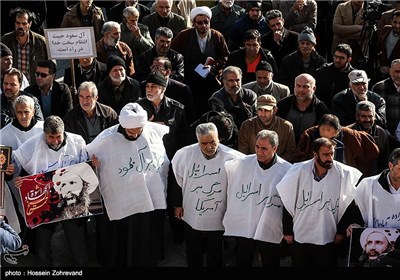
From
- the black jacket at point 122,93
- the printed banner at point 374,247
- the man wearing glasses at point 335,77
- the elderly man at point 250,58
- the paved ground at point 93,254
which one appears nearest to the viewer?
the printed banner at point 374,247

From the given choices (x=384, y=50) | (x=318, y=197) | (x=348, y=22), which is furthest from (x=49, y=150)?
(x=348, y=22)

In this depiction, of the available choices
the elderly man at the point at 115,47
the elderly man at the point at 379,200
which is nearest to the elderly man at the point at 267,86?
the elderly man at the point at 115,47

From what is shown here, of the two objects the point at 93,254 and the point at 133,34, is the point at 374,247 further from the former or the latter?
the point at 133,34

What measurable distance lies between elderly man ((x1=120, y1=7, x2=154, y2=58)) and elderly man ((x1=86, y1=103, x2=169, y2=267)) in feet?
9.34

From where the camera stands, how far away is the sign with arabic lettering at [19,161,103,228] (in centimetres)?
775

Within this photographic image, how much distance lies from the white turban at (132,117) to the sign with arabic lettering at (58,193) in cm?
51

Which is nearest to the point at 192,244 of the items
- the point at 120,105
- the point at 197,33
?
the point at 120,105

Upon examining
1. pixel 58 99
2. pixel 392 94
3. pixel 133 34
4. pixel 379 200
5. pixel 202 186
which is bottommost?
pixel 379 200

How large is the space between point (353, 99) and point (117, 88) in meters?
2.47

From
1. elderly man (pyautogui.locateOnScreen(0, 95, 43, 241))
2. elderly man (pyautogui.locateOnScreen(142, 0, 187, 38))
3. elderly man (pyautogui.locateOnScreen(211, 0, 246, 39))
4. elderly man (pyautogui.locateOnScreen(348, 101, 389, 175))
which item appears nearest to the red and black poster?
elderly man (pyautogui.locateOnScreen(0, 95, 43, 241))

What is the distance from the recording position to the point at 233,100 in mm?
8875

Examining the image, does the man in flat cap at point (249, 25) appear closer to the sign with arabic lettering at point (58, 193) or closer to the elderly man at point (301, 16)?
the elderly man at point (301, 16)

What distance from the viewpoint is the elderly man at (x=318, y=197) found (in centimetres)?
731

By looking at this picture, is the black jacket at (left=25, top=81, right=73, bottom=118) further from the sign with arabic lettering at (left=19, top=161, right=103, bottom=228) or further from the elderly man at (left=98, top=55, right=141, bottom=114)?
the sign with arabic lettering at (left=19, top=161, right=103, bottom=228)
